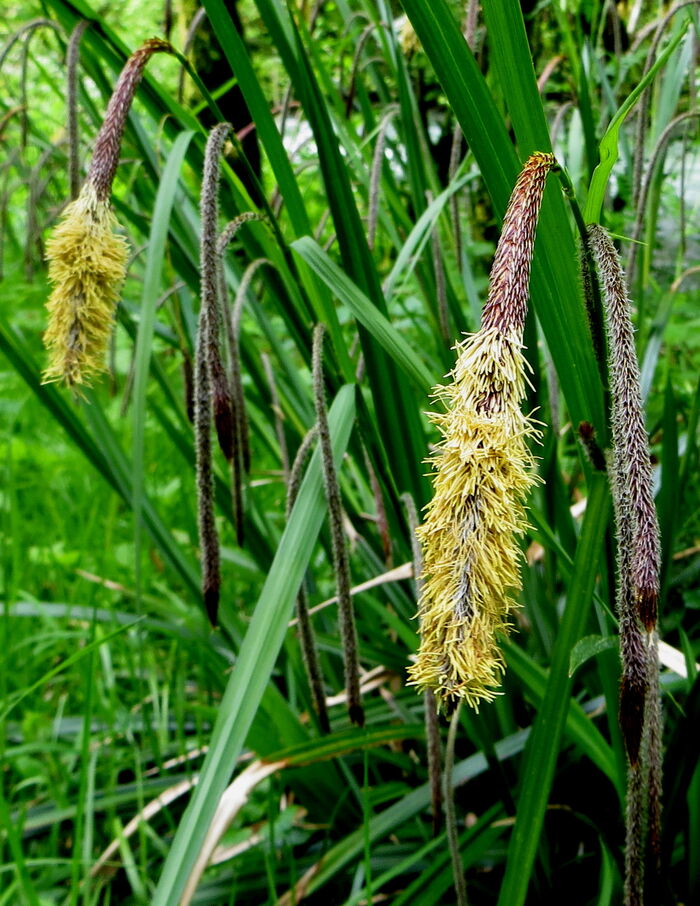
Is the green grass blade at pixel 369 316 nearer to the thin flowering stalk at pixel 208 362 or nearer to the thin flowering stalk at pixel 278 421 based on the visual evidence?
the thin flowering stalk at pixel 208 362

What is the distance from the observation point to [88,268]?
76 centimetres

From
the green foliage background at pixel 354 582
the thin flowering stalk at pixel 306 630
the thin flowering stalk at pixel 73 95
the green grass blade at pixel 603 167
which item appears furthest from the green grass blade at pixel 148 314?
the green grass blade at pixel 603 167

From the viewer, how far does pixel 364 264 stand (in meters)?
1.11

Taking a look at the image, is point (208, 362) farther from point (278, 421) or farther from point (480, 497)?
point (278, 421)

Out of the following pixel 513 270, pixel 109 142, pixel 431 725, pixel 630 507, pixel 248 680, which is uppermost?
pixel 109 142

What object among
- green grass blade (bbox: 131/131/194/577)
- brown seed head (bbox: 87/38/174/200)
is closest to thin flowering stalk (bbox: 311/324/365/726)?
green grass blade (bbox: 131/131/194/577)

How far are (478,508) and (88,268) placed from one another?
1.48 ft

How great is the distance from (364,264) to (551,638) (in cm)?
77

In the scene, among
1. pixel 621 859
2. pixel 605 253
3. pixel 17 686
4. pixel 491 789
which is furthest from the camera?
pixel 17 686

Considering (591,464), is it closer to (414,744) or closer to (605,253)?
(605,253)

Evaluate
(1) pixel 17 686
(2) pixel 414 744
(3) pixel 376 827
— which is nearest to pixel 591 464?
(3) pixel 376 827

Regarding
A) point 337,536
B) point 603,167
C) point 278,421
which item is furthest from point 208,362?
point 278,421

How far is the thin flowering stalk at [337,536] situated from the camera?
36.6 inches

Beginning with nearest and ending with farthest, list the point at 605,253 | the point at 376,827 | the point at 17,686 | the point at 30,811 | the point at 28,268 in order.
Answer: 1. the point at 605,253
2. the point at 376,827
3. the point at 30,811
4. the point at 17,686
5. the point at 28,268
